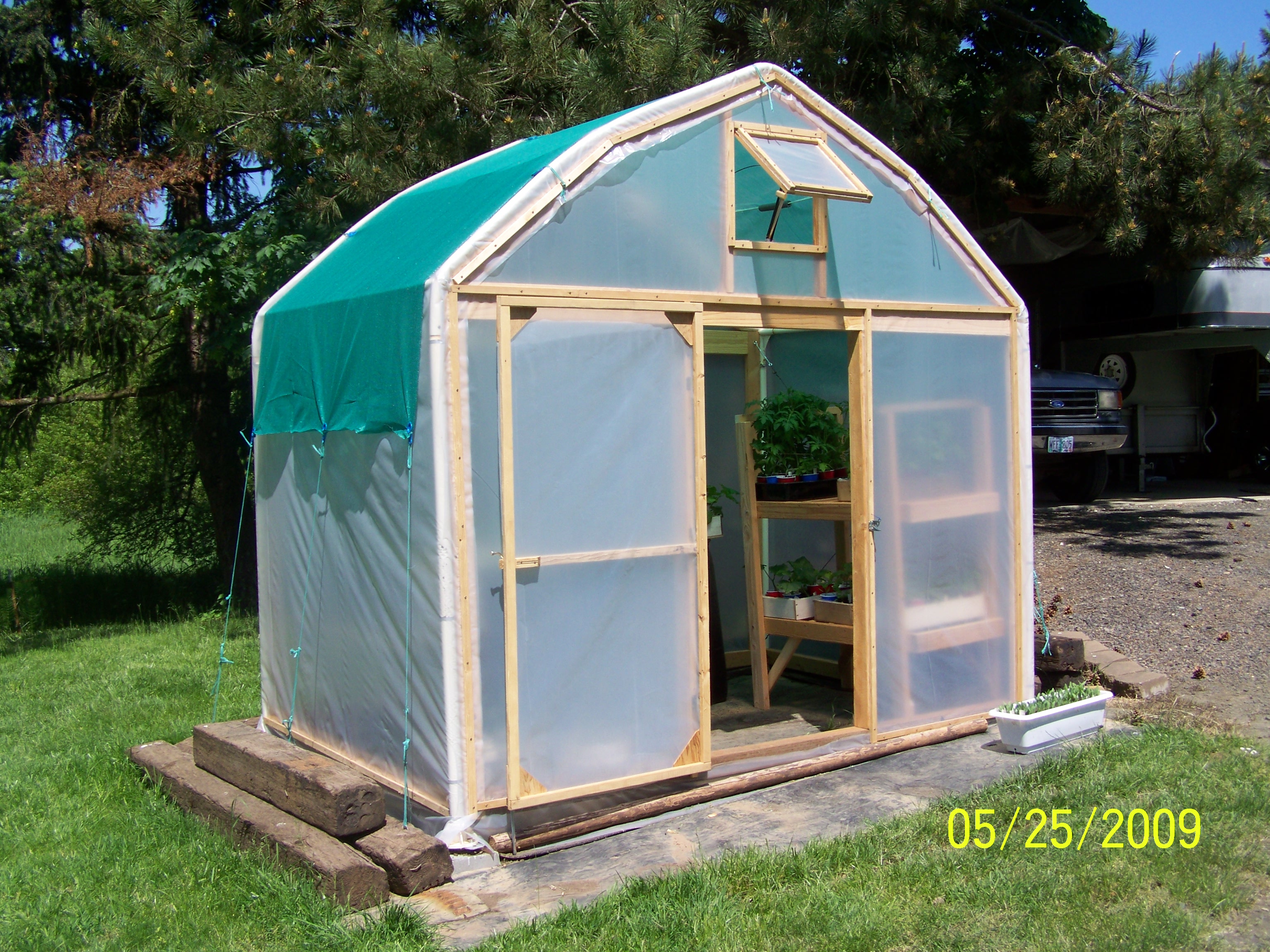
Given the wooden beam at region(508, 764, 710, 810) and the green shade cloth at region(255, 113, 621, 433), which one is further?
the green shade cloth at region(255, 113, 621, 433)

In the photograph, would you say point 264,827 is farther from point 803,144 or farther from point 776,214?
point 803,144

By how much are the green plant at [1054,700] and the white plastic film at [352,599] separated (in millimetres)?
3097

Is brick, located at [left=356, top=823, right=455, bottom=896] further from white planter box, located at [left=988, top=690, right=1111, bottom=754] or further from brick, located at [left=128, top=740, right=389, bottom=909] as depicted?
white planter box, located at [left=988, top=690, right=1111, bottom=754]

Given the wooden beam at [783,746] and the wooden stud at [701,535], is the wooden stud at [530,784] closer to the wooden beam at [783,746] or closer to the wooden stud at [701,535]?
the wooden stud at [701,535]

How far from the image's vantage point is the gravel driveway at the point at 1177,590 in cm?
751

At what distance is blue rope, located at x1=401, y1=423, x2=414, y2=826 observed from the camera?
4.95 m

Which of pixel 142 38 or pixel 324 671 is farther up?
pixel 142 38

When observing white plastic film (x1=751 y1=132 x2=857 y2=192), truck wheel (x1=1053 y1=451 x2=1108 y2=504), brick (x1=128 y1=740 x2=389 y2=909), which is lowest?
brick (x1=128 y1=740 x2=389 y2=909)

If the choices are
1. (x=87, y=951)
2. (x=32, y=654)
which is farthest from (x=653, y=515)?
(x=32, y=654)

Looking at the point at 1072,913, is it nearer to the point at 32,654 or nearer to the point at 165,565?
the point at 32,654

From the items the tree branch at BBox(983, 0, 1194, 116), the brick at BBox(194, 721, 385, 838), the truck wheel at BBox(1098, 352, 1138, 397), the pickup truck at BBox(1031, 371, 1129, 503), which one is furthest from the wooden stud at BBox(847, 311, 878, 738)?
the truck wheel at BBox(1098, 352, 1138, 397)

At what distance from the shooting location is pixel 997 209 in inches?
464

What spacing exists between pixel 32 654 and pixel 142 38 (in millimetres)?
5477
